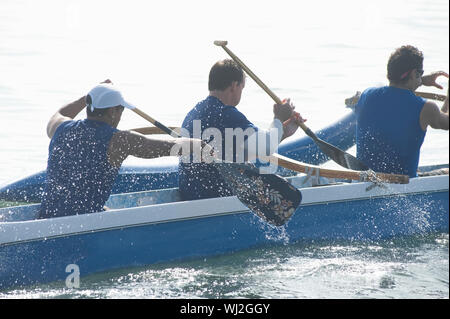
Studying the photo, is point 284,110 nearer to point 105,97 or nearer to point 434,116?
point 434,116

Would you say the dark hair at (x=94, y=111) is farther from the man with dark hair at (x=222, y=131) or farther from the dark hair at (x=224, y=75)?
the dark hair at (x=224, y=75)

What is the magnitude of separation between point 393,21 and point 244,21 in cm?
386

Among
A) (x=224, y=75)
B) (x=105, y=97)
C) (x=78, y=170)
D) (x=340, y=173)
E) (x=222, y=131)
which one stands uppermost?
(x=224, y=75)

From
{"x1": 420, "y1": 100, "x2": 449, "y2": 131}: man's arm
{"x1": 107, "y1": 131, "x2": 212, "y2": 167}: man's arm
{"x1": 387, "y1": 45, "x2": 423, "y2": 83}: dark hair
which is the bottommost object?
{"x1": 107, "y1": 131, "x2": 212, "y2": 167}: man's arm

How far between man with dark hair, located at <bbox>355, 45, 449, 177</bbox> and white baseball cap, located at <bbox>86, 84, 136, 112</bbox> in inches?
83.3

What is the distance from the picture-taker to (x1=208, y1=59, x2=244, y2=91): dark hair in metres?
6.05

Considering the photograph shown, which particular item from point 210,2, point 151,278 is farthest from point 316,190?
point 210,2

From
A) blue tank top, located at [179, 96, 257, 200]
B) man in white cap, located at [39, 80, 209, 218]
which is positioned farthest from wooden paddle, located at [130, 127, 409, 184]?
man in white cap, located at [39, 80, 209, 218]

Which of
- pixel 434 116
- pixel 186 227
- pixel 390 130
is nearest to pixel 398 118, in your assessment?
pixel 390 130

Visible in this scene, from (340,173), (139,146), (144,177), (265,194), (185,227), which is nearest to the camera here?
(139,146)

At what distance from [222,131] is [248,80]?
836 centimetres

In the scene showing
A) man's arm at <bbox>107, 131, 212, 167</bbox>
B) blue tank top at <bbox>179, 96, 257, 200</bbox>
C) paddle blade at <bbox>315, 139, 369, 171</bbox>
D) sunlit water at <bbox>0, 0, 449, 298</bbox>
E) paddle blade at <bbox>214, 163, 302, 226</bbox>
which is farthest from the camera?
paddle blade at <bbox>315, 139, 369, 171</bbox>

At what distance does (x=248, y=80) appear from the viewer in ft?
46.9

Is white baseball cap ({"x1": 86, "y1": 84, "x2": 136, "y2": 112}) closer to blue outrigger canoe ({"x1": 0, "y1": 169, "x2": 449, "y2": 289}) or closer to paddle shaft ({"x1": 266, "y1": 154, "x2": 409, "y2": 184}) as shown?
blue outrigger canoe ({"x1": 0, "y1": 169, "x2": 449, "y2": 289})
